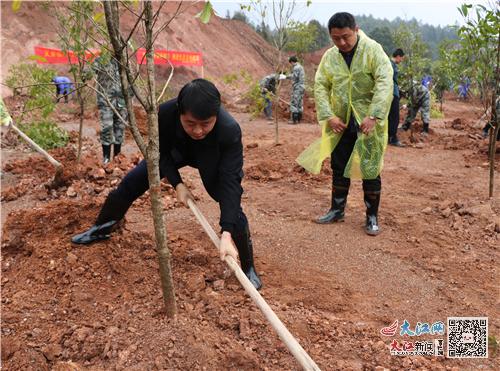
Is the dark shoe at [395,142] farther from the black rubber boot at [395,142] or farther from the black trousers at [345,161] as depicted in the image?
the black trousers at [345,161]

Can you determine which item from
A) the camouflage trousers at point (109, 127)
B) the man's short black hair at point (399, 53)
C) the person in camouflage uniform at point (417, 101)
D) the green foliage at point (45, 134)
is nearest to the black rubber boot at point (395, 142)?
the person in camouflage uniform at point (417, 101)

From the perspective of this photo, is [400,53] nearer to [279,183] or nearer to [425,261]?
[279,183]

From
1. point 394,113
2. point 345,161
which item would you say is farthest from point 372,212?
point 394,113

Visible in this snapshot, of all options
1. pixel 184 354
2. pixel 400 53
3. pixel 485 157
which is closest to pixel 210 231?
pixel 184 354

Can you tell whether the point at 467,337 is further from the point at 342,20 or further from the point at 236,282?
the point at 342,20

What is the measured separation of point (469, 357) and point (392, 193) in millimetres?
2701

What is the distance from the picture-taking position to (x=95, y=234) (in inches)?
115

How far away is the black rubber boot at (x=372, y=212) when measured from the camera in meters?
3.54

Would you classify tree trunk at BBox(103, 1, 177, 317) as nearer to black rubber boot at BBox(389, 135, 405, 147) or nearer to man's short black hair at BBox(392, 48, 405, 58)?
black rubber boot at BBox(389, 135, 405, 147)

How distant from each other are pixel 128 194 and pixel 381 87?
1.91 m

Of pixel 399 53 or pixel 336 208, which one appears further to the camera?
pixel 399 53

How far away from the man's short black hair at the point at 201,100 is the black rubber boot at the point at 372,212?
1946 mm

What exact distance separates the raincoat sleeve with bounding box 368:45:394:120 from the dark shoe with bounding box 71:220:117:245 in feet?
6.49

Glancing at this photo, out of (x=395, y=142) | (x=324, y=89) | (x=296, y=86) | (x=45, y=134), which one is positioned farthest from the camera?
(x=296, y=86)
